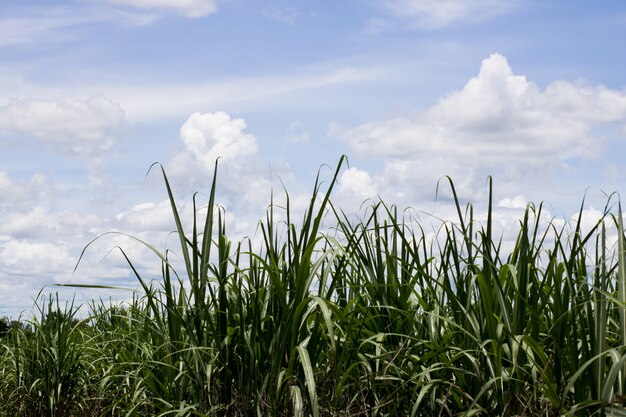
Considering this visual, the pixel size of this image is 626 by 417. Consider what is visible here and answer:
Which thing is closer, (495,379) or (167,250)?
(495,379)

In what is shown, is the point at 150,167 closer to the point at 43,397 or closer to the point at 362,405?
the point at 362,405

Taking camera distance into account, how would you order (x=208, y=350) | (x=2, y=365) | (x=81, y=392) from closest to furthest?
(x=208, y=350) → (x=81, y=392) → (x=2, y=365)

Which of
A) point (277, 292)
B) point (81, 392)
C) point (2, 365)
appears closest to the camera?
point (277, 292)

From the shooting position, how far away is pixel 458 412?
10.5ft

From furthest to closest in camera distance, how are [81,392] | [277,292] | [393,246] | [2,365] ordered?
[2,365] < [81,392] < [393,246] < [277,292]

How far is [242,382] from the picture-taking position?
3223mm

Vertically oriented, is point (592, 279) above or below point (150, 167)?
below

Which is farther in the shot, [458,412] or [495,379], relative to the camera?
[458,412]

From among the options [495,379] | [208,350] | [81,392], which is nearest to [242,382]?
[208,350]

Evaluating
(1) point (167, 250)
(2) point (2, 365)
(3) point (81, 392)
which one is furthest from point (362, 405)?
(2) point (2, 365)

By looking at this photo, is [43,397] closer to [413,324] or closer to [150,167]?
[150,167]

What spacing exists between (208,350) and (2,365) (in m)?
4.36

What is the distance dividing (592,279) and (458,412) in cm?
77

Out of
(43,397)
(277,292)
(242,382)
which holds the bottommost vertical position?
(43,397)
